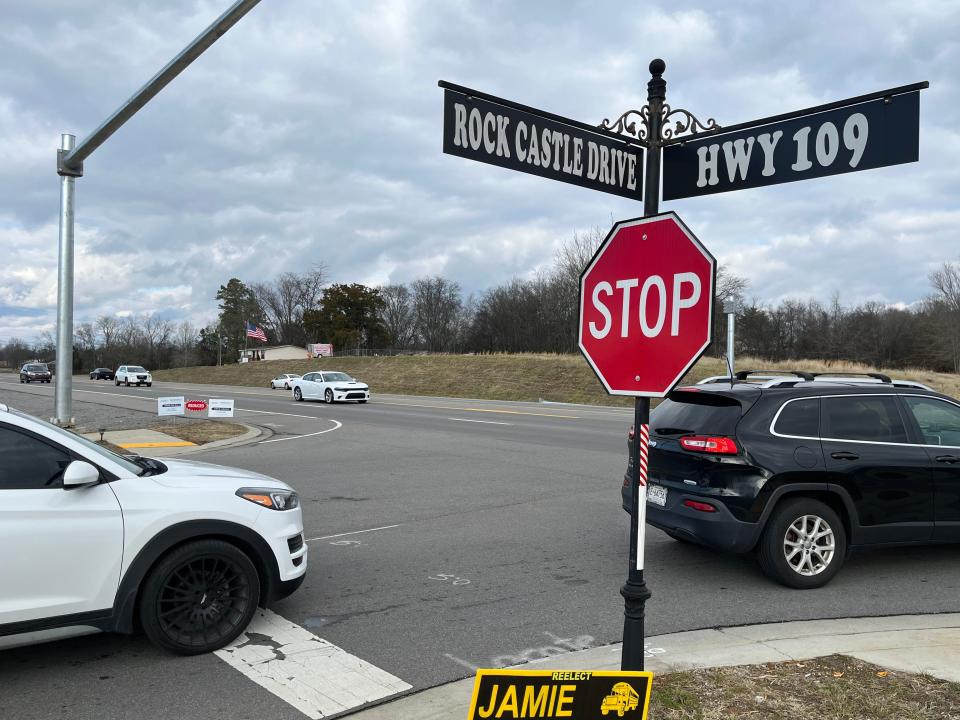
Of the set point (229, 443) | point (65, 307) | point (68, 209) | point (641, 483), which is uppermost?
point (68, 209)

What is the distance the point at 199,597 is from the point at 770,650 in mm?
3421

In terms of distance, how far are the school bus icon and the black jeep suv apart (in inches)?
113

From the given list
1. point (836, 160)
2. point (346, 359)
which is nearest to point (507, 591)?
point (836, 160)

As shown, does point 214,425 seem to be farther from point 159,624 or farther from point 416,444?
point 159,624

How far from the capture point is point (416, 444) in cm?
1619

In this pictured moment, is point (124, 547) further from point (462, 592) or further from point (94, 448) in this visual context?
point (462, 592)

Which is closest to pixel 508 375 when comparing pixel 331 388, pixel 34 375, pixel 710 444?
pixel 331 388

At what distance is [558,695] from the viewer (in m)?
2.95

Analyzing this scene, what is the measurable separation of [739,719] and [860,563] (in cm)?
381

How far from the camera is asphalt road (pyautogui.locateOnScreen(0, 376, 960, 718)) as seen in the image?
13.4ft

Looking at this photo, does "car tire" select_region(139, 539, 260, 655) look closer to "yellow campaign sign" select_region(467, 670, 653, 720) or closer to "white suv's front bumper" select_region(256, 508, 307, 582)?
"white suv's front bumper" select_region(256, 508, 307, 582)

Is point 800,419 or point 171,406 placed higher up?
point 800,419

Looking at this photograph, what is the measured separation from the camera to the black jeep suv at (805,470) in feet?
18.5

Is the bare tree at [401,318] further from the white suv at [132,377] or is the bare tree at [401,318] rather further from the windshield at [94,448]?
the windshield at [94,448]
